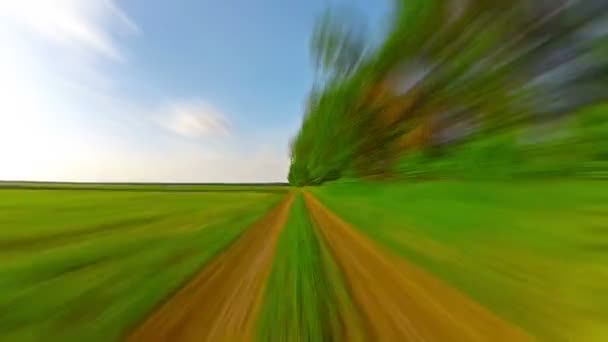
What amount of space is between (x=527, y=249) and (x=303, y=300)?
184 centimetres

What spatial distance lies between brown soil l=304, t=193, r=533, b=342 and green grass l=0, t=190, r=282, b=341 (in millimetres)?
1399

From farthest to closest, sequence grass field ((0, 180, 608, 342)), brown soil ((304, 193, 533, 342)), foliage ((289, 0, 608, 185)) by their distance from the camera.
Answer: foliage ((289, 0, 608, 185)) → grass field ((0, 180, 608, 342)) → brown soil ((304, 193, 533, 342))

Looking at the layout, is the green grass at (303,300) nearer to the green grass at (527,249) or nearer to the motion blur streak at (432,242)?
the motion blur streak at (432,242)

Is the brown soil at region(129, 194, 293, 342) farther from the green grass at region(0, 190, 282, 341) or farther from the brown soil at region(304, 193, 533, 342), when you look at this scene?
the brown soil at region(304, 193, 533, 342)

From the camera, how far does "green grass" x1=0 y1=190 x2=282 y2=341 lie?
7.61 feet

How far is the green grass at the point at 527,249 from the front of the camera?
92.5 inches

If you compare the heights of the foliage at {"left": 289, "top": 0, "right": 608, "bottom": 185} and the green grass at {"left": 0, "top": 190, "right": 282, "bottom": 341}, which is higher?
the foliage at {"left": 289, "top": 0, "right": 608, "bottom": 185}

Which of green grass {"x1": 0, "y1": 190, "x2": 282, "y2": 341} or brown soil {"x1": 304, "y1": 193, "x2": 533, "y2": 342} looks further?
green grass {"x1": 0, "y1": 190, "x2": 282, "y2": 341}

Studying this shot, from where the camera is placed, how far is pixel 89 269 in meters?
3.32

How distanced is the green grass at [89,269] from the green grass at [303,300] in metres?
0.77

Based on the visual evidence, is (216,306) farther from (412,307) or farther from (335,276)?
(412,307)

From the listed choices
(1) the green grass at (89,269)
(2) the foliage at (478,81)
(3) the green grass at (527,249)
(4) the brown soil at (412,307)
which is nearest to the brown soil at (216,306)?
(1) the green grass at (89,269)

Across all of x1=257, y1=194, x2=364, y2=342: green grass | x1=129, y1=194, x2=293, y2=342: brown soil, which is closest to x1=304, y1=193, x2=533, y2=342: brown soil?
x1=257, y1=194, x2=364, y2=342: green grass

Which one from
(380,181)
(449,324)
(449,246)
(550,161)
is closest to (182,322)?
(449,324)
